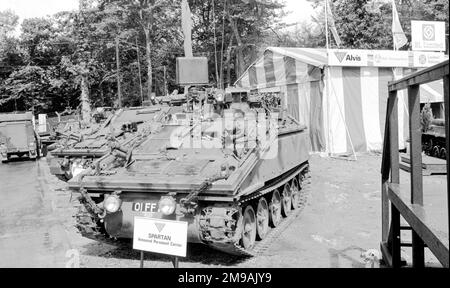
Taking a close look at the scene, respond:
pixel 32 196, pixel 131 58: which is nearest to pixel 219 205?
pixel 32 196

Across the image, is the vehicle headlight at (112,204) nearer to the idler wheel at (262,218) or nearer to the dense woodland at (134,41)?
the idler wheel at (262,218)

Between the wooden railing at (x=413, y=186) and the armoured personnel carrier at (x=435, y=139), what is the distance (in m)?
11.4

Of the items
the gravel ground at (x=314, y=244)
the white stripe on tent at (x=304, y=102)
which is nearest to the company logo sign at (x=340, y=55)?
the white stripe on tent at (x=304, y=102)

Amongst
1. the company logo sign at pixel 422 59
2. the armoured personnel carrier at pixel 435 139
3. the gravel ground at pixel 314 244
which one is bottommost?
the gravel ground at pixel 314 244

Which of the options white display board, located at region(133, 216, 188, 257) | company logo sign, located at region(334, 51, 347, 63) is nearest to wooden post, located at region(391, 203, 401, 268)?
white display board, located at region(133, 216, 188, 257)

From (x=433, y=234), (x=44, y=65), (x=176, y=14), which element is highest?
(x=176, y=14)

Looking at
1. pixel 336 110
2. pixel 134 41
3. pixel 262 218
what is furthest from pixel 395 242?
pixel 134 41

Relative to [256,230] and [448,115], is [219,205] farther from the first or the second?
[448,115]

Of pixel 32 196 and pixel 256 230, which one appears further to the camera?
pixel 32 196

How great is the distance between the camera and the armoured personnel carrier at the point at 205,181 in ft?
20.3

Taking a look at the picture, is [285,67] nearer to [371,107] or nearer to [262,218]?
[371,107]

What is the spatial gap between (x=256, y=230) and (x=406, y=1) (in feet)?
100

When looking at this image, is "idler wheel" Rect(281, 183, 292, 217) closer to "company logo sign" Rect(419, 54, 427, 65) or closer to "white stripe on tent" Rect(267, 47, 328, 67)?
"white stripe on tent" Rect(267, 47, 328, 67)

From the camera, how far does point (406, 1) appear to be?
33625mm
